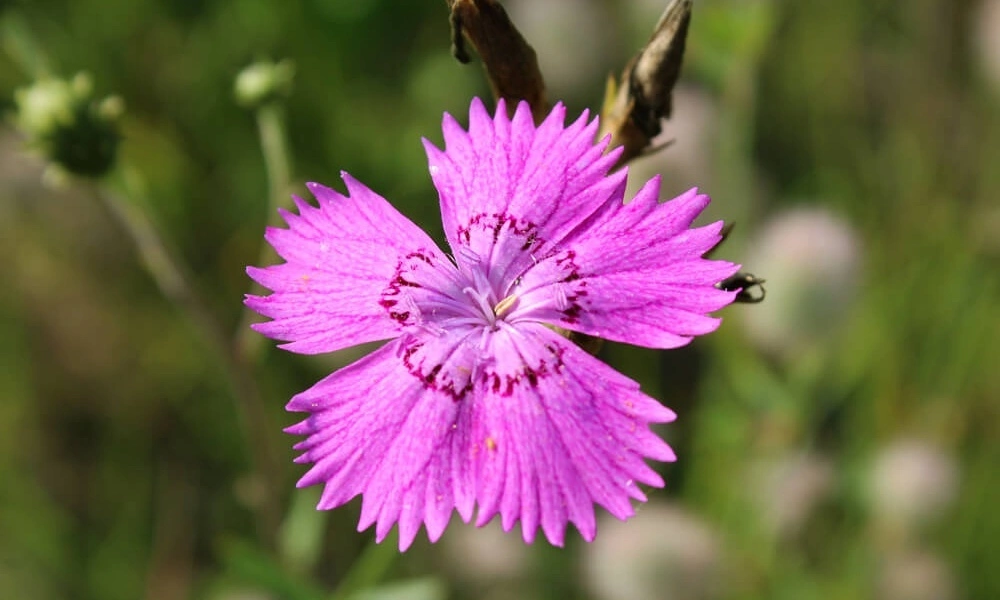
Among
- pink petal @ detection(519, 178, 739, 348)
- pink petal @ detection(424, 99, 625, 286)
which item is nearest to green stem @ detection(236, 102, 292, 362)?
pink petal @ detection(424, 99, 625, 286)

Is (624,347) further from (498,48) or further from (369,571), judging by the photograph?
(498,48)

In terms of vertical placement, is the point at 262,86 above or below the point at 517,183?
above

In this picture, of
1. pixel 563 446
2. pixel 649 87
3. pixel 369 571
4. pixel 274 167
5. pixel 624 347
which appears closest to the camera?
pixel 563 446

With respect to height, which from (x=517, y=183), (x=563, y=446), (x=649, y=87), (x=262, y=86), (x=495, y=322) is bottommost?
(x=563, y=446)

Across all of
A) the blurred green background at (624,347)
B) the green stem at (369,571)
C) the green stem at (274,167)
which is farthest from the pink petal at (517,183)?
the blurred green background at (624,347)

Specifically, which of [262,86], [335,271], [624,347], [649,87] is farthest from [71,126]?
[624,347]

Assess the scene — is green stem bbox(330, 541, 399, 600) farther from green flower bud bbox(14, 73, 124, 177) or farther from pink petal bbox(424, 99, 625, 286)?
green flower bud bbox(14, 73, 124, 177)

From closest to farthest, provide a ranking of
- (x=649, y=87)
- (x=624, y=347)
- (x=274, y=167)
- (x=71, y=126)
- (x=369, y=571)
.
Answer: (x=649, y=87)
(x=71, y=126)
(x=369, y=571)
(x=274, y=167)
(x=624, y=347)

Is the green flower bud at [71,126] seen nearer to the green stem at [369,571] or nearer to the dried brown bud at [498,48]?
the dried brown bud at [498,48]
